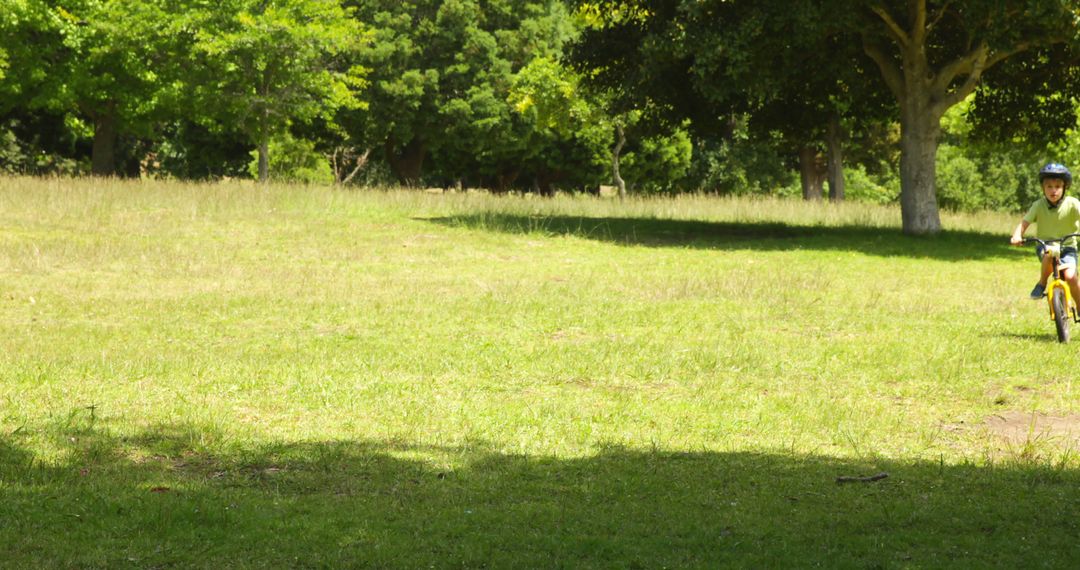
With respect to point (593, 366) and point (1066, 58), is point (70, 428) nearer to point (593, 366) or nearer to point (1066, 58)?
point (593, 366)

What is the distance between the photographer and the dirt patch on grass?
820 centimetres

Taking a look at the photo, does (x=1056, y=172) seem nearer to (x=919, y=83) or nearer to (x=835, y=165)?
(x=919, y=83)

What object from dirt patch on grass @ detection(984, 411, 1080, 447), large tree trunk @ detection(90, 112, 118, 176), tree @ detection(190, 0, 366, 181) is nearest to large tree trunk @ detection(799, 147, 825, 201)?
tree @ detection(190, 0, 366, 181)

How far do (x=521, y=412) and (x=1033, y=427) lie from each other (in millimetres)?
3664

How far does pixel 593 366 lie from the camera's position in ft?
35.5

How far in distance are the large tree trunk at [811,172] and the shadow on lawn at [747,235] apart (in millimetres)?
17327

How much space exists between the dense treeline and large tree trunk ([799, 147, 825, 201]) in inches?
7.4

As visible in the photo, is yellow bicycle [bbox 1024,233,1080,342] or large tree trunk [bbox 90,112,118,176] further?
large tree trunk [bbox 90,112,118,176]

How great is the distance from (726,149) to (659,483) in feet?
148

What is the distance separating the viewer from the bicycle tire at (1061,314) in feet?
39.5

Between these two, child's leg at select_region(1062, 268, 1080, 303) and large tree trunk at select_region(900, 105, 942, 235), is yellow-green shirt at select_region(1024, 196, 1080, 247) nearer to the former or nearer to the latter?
child's leg at select_region(1062, 268, 1080, 303)

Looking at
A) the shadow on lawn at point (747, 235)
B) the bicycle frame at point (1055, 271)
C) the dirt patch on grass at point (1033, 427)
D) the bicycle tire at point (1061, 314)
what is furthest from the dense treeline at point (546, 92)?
the dirt patch on grass at point (1033, 427)

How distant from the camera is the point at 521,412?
8.84 meters

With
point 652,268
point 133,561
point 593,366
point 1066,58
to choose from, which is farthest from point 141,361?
point 1066,58
